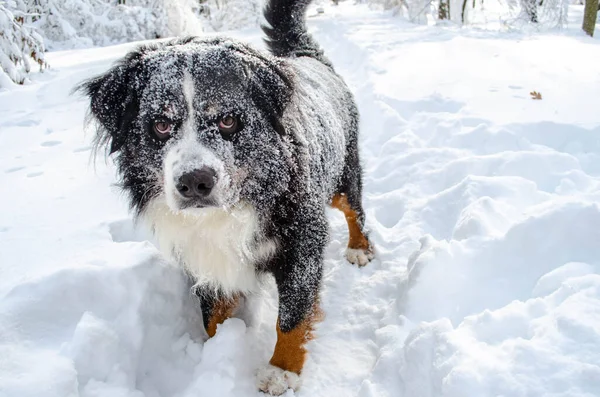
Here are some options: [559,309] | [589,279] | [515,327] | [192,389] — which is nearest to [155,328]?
[192,389]

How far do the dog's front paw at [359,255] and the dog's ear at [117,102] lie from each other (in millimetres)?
1907

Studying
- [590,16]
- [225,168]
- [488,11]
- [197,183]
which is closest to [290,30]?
[225,168]

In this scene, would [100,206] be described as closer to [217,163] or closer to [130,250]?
[130,250]

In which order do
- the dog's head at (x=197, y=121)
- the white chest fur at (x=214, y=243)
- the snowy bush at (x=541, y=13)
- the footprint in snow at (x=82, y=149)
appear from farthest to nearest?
1. the snowy bush at (x=541, y=13)
2. the footprint in snow at (x=82, y=149)
3. the white chest fur at (x=214, y=243)
4. the dog's head at (x=197, y=121)

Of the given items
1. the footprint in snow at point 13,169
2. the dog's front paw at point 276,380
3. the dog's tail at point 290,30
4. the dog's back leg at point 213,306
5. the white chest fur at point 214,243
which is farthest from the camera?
the footprint in snow at point 13,169

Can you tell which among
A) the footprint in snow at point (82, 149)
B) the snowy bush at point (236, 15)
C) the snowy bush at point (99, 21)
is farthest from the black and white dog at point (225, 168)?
the snowy bush at point (236, 15)

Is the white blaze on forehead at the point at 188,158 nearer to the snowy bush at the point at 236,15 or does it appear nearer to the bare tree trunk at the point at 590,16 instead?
the bare tree trunk at the point at 590,16

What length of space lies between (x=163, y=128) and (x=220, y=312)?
1.19m

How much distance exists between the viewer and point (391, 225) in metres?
3.96

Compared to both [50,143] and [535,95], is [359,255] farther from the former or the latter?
[50,143]

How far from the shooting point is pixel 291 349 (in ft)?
8.19

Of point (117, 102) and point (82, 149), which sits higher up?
point (117, 102)

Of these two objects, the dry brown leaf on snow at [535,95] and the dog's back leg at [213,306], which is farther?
the dry brown leaf on snow at [535,95]

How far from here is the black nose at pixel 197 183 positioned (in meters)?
1.97
